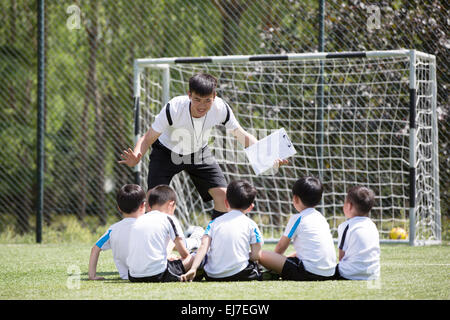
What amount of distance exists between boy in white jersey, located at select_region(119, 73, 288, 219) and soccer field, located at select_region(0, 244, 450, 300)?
0.92m

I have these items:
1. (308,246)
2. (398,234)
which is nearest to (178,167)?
(308,246)

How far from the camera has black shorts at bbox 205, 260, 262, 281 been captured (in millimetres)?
4199

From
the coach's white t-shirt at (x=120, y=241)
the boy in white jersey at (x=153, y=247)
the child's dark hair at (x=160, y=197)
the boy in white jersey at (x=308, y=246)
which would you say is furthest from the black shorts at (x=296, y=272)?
the coach's white t-shirt at (x=120, y=241)

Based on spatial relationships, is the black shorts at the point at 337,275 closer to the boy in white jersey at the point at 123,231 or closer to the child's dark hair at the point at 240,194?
the child's dark hair at the point at 240,194

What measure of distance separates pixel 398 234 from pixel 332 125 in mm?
1608

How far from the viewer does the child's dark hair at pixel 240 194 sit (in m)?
4.28

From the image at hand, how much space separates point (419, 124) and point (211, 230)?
4.17 meters

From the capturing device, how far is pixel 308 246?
4.21 m

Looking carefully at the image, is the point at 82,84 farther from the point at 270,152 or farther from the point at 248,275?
the point at 248,275

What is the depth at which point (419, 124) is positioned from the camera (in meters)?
7.64

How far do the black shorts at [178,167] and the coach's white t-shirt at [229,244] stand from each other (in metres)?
1.17

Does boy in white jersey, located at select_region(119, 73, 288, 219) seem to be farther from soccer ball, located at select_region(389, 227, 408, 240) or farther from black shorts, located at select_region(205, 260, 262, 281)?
soccer ball, located at select_region(389, 227, 408, 240)

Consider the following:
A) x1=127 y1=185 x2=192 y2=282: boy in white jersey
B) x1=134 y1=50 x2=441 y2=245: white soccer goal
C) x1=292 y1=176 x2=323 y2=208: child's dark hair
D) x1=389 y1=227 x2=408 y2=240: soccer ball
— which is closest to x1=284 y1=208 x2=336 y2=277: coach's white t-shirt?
x1=292 y1=176 x2=323 y2=208: child's dark hair
